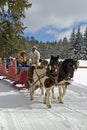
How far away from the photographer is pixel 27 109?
1066cm

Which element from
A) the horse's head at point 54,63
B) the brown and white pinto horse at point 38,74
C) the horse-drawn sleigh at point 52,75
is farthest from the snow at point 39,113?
the horse's head at point 54,63

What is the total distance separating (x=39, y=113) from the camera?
1001 cm

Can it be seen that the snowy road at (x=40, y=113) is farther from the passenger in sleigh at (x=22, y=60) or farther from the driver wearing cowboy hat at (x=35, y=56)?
the passenger in sleigh at (x=22, y=60)

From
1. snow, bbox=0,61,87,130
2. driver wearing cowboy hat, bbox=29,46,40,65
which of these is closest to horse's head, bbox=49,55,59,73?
snow, bbox=0,61,87,130

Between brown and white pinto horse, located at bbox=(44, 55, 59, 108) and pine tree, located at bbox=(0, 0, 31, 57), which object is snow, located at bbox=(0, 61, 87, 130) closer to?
brown and white pinto horse, located at bbox=(44, 55, 59, 108)

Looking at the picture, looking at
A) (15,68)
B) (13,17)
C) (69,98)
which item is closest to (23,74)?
(15,68)

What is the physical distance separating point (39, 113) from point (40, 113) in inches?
1.2

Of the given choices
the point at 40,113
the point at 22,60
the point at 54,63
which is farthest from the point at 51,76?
the point at 22,60

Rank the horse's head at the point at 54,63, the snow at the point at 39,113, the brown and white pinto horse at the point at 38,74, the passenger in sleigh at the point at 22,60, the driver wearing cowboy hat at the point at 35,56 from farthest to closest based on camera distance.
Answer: the passenger in sleigh at the point at 22,60 → the driver wearing cowboy hat at the point at 35,56 → the brown and white pinto horse at the point at 38,74 → the horse's head at the point at 54,63 → the snow at the point at 39,113

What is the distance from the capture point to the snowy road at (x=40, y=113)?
8344 millimetres

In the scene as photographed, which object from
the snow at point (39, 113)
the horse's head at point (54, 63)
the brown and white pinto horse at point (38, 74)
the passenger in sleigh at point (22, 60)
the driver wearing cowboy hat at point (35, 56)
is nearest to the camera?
the snow at point (39, 113)

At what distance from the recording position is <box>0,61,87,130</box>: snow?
8.34 meters

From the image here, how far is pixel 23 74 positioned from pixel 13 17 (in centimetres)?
405

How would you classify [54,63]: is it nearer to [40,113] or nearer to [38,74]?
[38,74]
